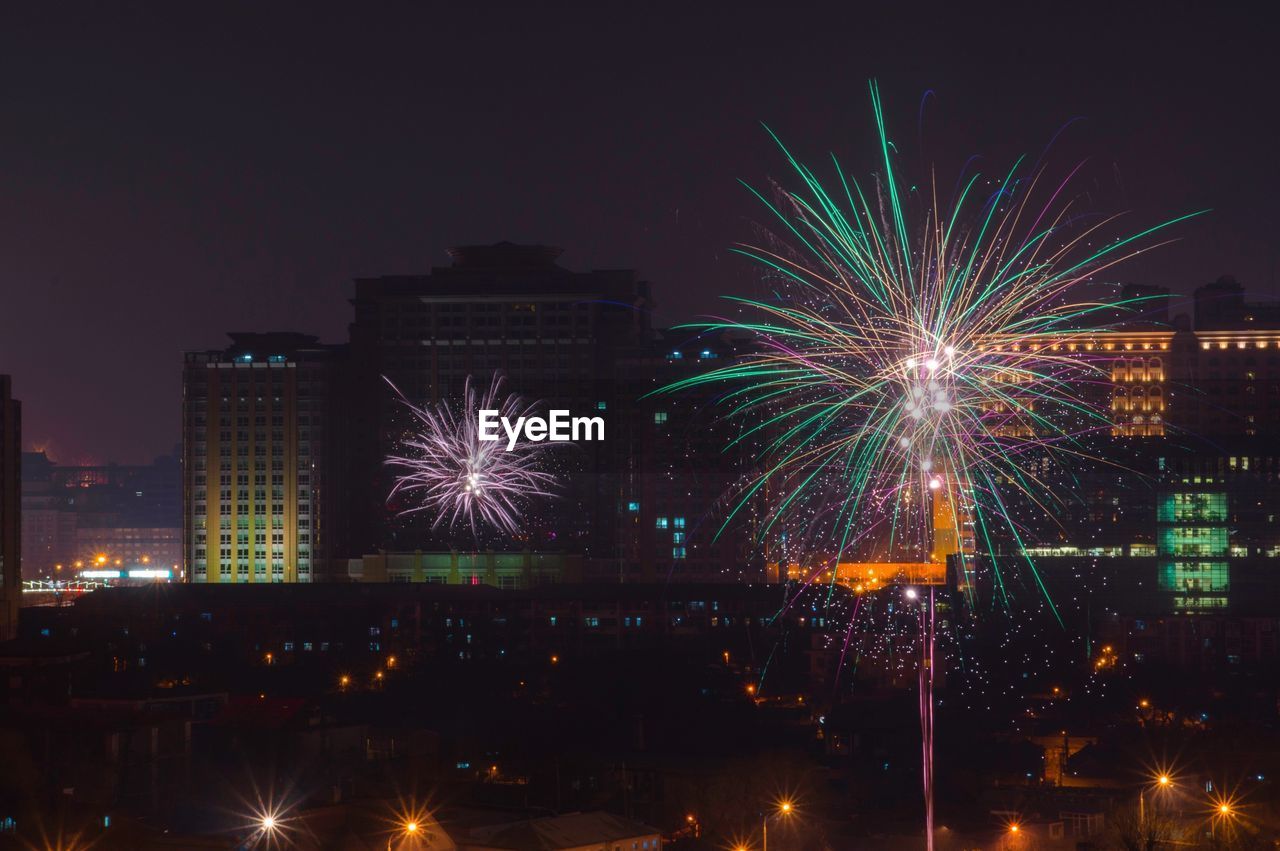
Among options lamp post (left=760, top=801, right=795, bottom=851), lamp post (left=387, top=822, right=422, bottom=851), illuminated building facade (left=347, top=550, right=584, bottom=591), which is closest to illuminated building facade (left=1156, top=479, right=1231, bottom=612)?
illuminated building facade (left=347, top=550, right=584, bottom=591)

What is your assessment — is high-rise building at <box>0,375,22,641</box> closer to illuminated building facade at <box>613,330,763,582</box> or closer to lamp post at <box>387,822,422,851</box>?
illuminated building facade at <box>613,330,763,582</box>

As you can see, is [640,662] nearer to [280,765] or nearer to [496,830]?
[280,765]

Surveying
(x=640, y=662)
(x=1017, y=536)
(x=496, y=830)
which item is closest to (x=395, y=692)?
(x=640, y=662)

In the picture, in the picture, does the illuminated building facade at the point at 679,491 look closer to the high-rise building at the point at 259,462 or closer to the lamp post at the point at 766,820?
the high-rise building at the point at 259,462

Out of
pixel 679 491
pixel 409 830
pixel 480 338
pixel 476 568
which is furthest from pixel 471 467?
pixel 409 830

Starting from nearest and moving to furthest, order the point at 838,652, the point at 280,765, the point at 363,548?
the point at 280,765
the point at 838,652
the point at 363,548

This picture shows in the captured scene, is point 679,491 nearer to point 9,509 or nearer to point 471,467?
point 471,467
